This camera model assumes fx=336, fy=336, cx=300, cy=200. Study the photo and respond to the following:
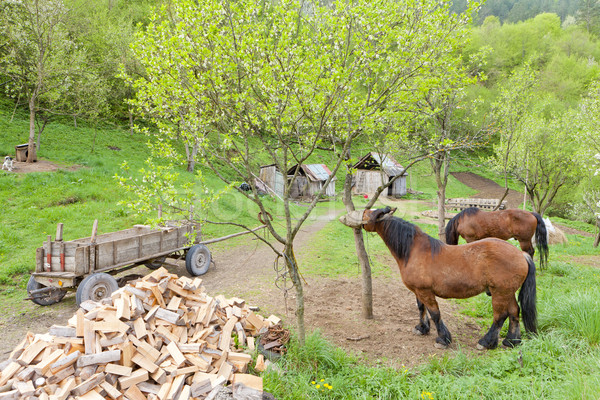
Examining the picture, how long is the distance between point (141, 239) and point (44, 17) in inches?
618

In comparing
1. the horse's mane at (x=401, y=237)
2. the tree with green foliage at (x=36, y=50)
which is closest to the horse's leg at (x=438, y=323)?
the horse's mane at (x=401, y=237)

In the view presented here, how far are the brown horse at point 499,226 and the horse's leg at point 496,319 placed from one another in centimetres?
349

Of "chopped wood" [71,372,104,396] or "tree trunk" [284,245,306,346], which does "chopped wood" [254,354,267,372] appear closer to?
"tree trunk" [284,245,306,346]

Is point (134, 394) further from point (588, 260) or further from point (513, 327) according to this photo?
point (588, 260)

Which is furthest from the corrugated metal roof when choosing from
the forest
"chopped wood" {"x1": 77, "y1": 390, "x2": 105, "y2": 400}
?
"chopped wood" {"x1": 77, "y1": 390, "x2": 105, "y2": 400}

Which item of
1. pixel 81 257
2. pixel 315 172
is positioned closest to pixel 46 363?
pixel 81 257

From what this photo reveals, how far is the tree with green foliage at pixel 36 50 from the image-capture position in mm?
16109

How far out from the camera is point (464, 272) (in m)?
5.11

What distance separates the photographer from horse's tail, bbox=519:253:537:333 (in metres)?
4.99

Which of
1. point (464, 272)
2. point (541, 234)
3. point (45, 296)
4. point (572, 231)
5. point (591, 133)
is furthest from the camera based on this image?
point (572, 231)

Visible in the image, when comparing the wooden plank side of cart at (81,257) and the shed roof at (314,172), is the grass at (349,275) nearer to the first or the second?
the wooden plank side of cart at (81,257)

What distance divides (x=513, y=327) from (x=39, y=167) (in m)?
19.2

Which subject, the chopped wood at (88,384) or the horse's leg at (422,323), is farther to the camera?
the horse's leg at (422,323)

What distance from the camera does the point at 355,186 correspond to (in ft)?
99.2
